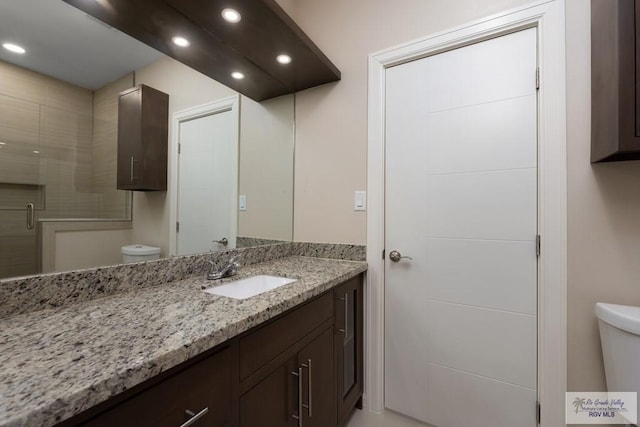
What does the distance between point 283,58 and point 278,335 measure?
1444 millimetres

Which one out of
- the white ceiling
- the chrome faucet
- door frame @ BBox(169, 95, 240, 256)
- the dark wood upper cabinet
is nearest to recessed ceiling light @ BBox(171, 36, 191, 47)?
the white ceiling

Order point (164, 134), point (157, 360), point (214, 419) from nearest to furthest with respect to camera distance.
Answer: point (157, 360)
point (214, 419)
point (164, 134)

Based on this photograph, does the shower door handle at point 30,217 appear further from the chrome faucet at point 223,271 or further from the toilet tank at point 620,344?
the toilet tank at point 620,344

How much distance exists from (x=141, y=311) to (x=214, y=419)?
1.27 feet

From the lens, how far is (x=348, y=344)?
1572mm

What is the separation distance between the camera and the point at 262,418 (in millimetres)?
890

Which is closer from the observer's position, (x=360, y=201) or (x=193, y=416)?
(x=193, y=416)

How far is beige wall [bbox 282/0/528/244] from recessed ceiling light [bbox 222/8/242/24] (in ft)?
2.50

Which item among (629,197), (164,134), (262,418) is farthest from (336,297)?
(629,197)

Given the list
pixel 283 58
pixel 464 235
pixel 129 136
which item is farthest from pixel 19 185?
pixel 464 235

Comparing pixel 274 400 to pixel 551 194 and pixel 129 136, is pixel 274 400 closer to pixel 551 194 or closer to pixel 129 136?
pixel 129 136

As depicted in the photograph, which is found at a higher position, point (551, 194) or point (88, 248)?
point (551, 194)

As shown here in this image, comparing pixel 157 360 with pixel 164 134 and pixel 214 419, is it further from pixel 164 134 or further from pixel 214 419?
pixel 164 134

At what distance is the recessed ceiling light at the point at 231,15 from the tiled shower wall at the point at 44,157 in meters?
0.60
